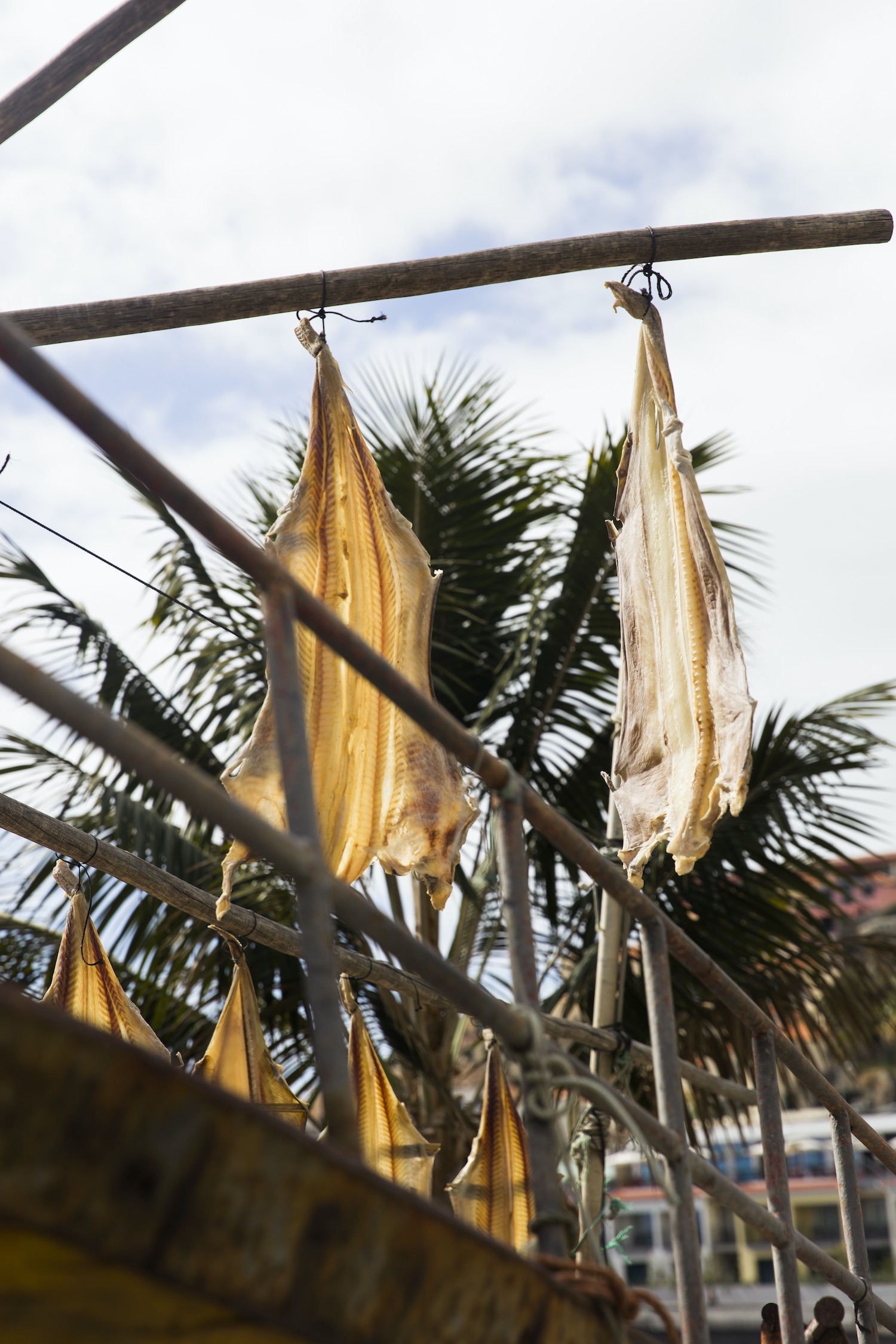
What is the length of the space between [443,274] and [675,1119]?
2354 millimetres

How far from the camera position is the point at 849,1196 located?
3201 mm

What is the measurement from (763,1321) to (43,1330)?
3.10 m

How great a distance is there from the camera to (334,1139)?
1333 millimetres

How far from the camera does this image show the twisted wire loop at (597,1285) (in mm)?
1568

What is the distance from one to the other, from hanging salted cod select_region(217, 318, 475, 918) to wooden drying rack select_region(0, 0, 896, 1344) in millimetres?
456

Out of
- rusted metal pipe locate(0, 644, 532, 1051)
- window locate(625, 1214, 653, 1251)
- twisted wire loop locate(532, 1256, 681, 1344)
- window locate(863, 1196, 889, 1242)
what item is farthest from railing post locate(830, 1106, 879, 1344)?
window locate(863, 1196, 889, 1242)

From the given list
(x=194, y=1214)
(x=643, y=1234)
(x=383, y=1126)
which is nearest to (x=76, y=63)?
(x=194, y=1214)

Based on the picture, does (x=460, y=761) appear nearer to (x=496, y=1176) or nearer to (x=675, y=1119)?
(x=675, y=1119)

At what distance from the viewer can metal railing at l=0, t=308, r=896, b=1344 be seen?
1.32 metres

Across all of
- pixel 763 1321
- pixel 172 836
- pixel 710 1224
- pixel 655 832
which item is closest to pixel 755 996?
pixel 172 836

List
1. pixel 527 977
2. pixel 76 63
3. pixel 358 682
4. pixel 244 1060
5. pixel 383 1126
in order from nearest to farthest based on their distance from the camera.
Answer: pixel 527 977, pixel 76 63, pixel 358 682, pixel 244 1060, pixel 383 1126

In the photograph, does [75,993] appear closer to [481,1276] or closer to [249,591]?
[481,1276]

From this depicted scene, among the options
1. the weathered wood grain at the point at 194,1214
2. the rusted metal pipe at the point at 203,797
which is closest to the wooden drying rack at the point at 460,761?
the rusted metal pipe at the point at 203,797

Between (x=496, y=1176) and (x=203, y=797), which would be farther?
(x=496, y=1176)
